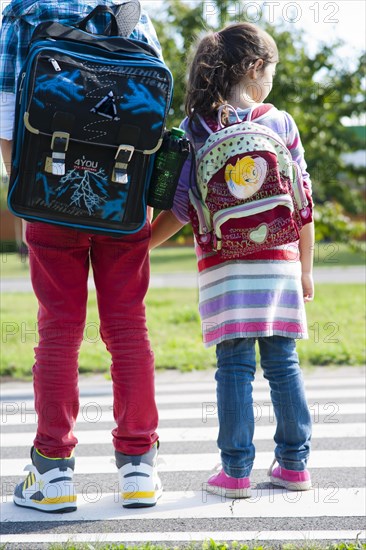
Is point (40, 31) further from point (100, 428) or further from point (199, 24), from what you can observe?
point (199, 24)

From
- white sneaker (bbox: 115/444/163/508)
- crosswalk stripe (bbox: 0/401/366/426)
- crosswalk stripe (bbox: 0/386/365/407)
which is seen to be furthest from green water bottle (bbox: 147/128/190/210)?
crosswalk stripe (bbox: 0/386/365/407)

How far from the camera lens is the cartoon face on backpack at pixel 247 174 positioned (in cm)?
292

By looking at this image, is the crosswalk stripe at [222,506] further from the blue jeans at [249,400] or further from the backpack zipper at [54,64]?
the backpack zipper at [54,64]

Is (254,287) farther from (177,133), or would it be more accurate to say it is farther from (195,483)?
(195,483)

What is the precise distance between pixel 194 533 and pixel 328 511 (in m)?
0.52

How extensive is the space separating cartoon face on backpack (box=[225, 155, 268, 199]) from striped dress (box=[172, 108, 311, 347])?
23 cm

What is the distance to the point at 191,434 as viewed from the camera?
4430 millimetres

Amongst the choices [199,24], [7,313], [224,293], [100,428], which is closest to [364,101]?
[199,24]

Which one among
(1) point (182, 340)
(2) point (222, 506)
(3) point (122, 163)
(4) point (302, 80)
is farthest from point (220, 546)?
(4) point (302, 80)

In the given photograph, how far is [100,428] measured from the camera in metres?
4.66

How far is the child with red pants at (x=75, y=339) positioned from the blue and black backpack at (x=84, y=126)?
171 mm

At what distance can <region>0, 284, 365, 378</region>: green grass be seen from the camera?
255 inches

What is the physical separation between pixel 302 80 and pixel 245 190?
26.2 feet

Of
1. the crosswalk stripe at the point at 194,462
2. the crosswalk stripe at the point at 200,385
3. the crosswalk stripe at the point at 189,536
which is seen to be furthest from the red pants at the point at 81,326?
the crosswalk stripe at the point at 200,385
